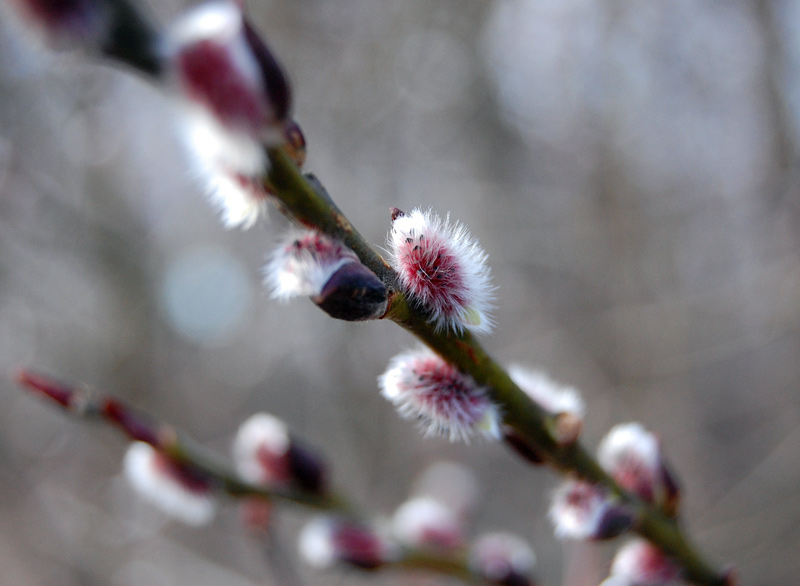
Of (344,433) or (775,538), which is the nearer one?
(775,538)

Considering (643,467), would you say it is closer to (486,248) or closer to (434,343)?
(434,343)

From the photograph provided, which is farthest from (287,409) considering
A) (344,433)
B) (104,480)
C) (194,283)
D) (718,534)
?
(718,534)

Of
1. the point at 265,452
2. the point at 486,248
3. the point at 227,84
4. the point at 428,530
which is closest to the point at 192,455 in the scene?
the point at 265,452

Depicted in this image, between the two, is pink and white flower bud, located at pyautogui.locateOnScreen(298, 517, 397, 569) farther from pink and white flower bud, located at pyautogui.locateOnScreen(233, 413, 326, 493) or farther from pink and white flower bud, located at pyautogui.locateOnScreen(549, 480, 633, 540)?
pink and white flower bud, located at pyautogui.locateOnScreen(549, 480, 633, 540)

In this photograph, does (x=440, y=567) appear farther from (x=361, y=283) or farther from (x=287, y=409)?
(x=287, y=409)

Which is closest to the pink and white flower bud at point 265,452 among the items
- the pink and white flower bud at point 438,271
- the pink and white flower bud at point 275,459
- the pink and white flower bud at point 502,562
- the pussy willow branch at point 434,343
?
the pink and white flower bud at point 275,459

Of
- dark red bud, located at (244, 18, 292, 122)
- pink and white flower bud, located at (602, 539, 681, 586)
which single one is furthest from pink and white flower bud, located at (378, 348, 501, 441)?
pink and white flower bud, located at (602, 539, 681, 586)

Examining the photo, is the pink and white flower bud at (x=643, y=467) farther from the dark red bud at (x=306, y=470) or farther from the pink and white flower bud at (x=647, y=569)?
the dark red bud at (x=306, y=470)
